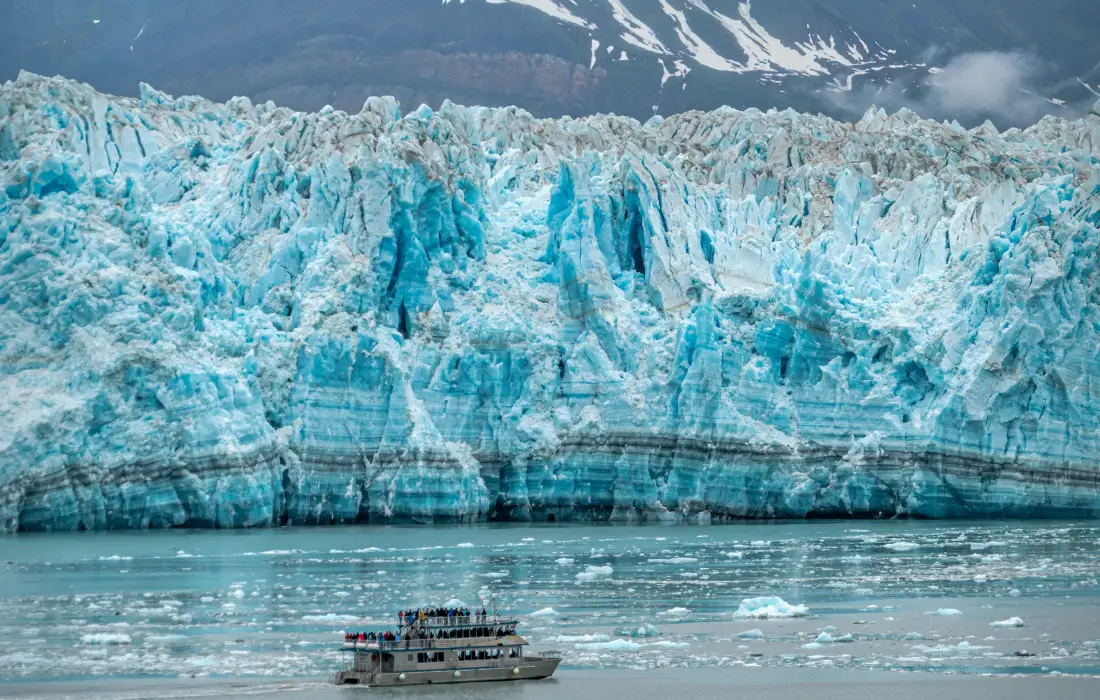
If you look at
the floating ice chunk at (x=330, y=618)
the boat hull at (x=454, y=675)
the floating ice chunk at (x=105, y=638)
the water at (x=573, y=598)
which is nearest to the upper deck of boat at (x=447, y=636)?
the boat hull at (x=454, y=675)

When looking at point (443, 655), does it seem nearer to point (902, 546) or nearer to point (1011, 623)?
point (1011, 623)

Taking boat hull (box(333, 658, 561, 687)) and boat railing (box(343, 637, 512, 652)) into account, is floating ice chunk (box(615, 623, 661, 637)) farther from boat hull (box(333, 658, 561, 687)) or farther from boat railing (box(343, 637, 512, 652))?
boat railing (box(343, 637, 512, 652))

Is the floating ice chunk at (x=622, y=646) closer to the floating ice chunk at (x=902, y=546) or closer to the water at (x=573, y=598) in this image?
the water at (x=573, y=598)

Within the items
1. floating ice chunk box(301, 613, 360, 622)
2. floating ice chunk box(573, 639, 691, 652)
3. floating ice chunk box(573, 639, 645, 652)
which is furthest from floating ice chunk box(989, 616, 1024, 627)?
floating ice chunk box(301, 613, 360, 622)

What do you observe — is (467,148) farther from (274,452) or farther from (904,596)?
(904,596)

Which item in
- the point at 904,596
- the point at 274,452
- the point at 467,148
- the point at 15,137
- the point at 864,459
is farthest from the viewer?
the point at 467,148

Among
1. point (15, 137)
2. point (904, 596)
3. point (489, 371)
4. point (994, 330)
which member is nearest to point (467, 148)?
point (489, 371)

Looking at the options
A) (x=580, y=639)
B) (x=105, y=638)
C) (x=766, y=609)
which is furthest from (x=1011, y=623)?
(x=105, y=638)
